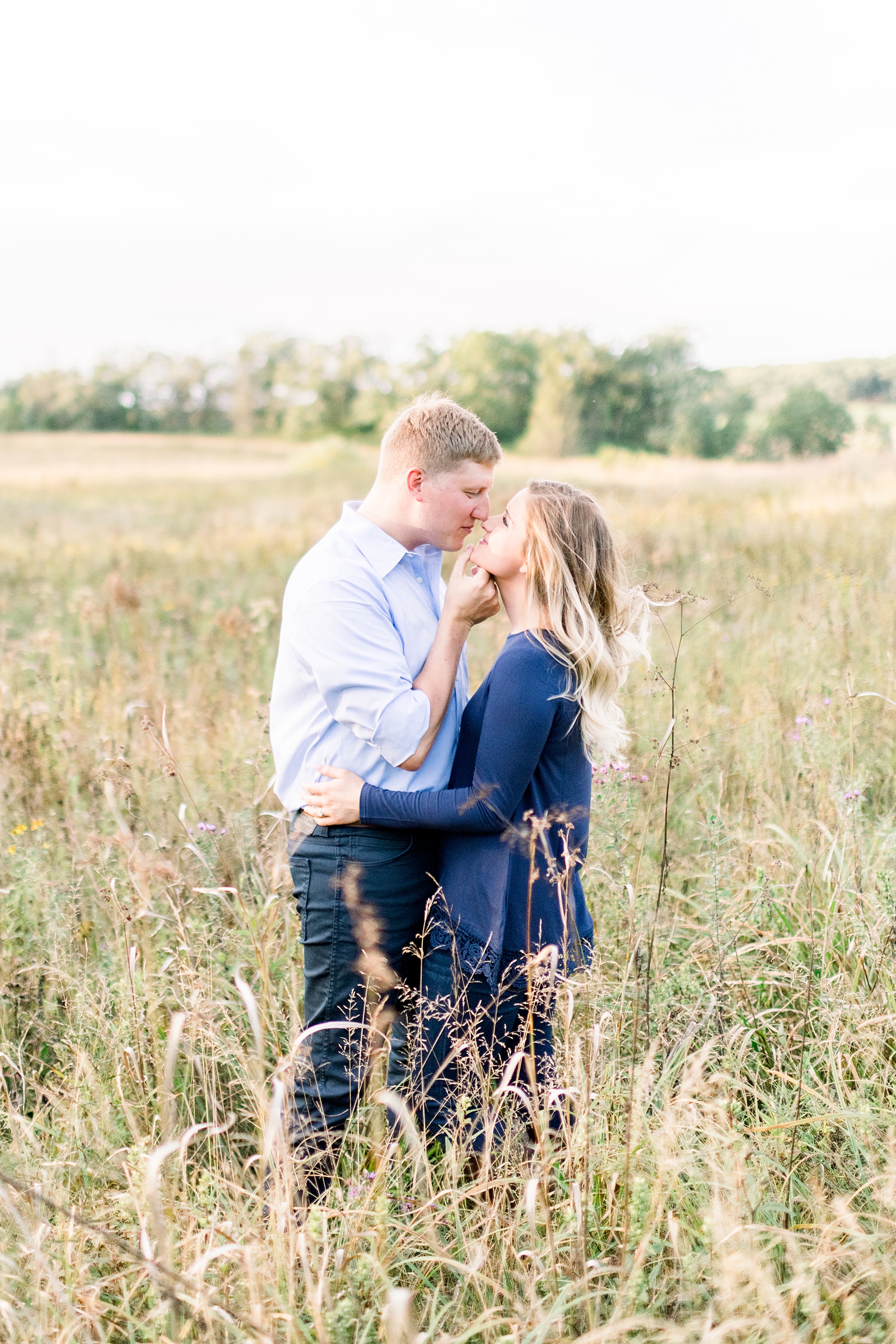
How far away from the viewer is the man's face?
242cm

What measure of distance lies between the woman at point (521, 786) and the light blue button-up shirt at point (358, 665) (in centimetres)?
10

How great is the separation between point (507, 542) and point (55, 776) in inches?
108

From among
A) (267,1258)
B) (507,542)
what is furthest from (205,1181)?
(507,542)

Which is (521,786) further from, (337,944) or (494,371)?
(494,371)

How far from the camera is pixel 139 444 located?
40.4 meters

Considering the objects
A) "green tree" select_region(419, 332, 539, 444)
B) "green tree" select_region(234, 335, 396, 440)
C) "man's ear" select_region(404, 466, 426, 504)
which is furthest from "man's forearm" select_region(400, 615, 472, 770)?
"green tree" select_region(234, 335, 396, 440)

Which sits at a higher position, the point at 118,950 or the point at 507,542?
the point at 507,542

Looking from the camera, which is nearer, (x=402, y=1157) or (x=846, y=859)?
(x=402, y=1157)

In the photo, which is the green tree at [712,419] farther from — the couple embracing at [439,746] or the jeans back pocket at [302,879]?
the jeans back pocket at [302,879]

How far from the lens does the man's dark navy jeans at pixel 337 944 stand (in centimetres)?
229

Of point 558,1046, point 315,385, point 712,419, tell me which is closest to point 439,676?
point 558,1046

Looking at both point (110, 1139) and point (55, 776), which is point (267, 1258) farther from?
point (55, 776)

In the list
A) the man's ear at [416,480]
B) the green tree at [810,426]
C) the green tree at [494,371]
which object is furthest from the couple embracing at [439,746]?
the green tree at [494,371]

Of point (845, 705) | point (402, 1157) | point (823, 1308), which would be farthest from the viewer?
point (845, 705)
